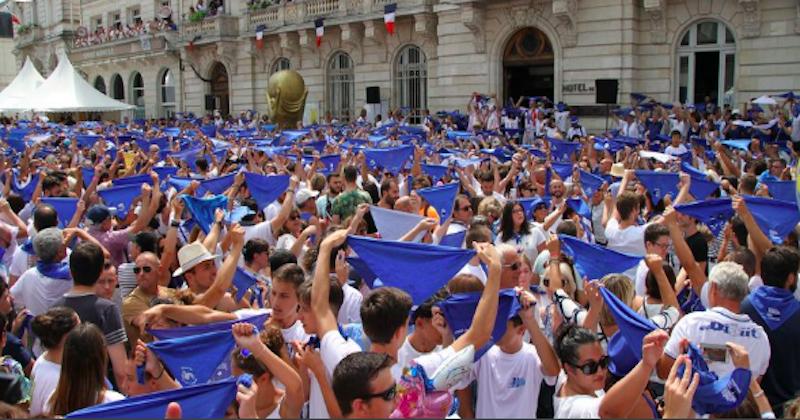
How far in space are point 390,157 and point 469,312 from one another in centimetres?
937

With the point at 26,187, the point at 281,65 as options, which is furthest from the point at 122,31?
the point at 26,187

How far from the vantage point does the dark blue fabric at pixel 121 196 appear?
9422 mm

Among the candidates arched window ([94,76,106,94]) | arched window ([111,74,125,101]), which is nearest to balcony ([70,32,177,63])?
arched window ([94,76,106,94])

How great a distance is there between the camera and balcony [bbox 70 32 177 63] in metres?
43.0

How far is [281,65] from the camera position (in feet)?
121

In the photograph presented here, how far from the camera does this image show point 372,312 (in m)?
3.86

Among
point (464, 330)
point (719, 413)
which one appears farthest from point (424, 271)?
point (719, 413)

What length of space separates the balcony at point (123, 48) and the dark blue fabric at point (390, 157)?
32073mm

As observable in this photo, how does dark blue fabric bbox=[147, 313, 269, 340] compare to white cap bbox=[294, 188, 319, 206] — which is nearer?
dark blue fabric bbox=[147, 313, 269, 340]

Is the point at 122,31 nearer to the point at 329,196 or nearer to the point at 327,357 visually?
the point at 329,196

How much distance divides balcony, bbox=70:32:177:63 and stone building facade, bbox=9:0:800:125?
→ 0.14 meters

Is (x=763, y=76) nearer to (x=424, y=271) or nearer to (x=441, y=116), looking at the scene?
(x=441, y=116)

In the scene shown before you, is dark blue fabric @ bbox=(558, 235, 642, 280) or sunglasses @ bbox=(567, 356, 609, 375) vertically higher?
dark blue fabric @ bbox=(558, 235, 642, 280)

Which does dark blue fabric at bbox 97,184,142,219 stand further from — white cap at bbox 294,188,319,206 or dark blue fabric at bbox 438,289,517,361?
dark blue fabric at bbox 438,289,517,361
